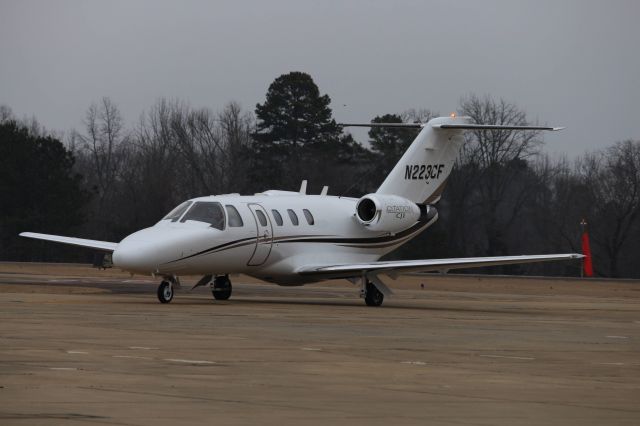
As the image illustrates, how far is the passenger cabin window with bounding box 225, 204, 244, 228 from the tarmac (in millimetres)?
1879

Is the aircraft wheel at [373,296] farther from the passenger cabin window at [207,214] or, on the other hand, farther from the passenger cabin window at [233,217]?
the passenger cabin window at [207,214]

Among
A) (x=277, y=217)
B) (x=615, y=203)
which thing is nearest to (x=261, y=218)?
(x=277, y=217)

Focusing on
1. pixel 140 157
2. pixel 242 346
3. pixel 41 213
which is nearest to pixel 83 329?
pixel 242 346

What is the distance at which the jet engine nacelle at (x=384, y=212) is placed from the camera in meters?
31.9

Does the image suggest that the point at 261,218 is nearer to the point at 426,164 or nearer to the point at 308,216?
the point at 308,216

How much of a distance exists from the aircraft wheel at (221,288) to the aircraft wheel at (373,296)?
3232 mm

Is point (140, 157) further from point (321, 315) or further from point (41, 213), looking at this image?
point (321, 315)

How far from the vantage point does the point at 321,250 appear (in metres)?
31.2

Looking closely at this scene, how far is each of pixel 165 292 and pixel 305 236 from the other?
14.7 ft

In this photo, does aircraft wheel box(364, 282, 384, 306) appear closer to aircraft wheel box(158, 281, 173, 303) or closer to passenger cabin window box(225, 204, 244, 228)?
passenger cabin window box(225, 204, 244, 228)

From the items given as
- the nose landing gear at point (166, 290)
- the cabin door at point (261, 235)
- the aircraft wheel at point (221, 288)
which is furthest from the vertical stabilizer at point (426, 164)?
the nose landing gear at point (166, 290)

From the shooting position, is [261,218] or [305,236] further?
[305,236]

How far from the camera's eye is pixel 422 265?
28.9m

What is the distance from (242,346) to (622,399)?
5.76 m
